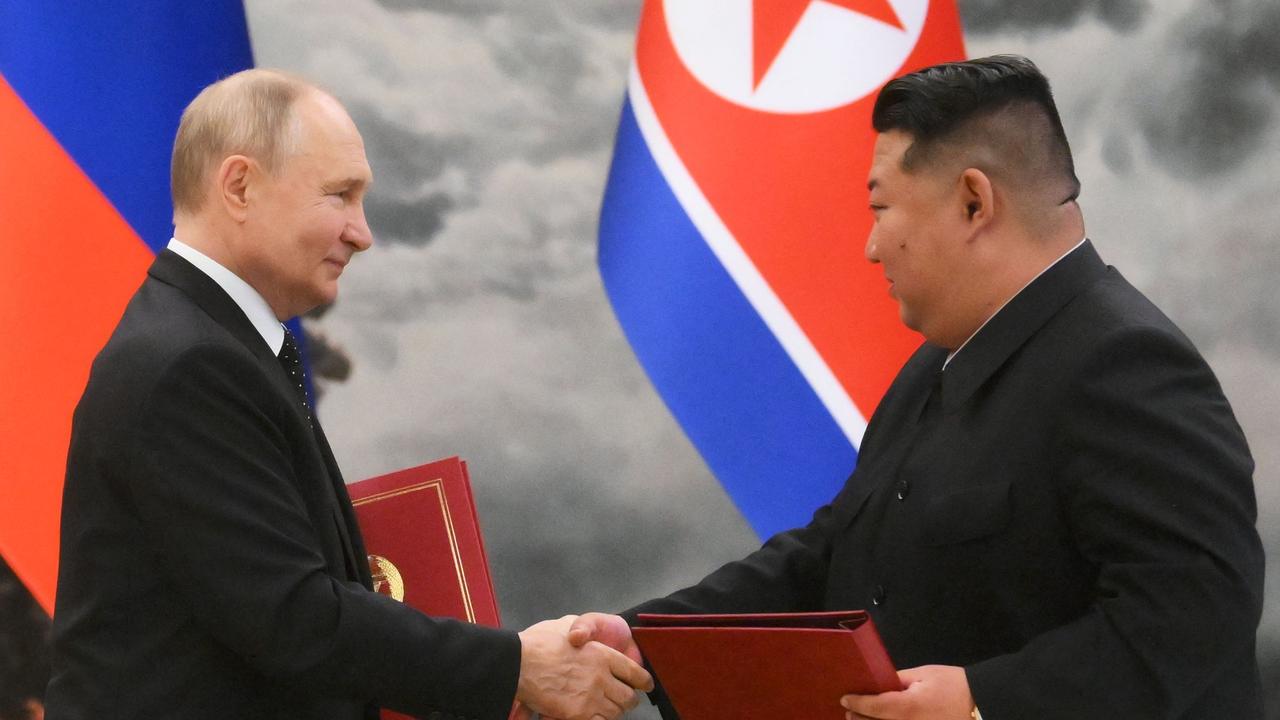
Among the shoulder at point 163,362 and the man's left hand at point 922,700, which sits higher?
the shoulder at point 163,362

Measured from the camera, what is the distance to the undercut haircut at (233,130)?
1754 millimetres

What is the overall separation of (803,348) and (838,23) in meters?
0.65

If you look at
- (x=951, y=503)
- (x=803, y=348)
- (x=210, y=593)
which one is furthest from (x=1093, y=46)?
(x=210, y=593)

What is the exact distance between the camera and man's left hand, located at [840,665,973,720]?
1417 millimetres

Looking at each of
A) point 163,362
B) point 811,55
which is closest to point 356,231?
point 163,362

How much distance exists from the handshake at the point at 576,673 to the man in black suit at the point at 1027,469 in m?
0.09

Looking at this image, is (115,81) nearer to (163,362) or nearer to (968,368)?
(163,362)

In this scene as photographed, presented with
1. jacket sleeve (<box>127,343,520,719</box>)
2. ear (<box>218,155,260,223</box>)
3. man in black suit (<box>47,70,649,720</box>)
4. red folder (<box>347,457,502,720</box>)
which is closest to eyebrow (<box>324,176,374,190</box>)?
man in black suit (<box>47,70,649,720</box>)

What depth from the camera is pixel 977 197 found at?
5.49ft

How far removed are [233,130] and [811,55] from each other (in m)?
1.23

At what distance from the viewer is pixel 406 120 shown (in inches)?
121

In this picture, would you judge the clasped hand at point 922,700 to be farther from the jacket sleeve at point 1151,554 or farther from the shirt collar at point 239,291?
the shirt collar at point 239,291

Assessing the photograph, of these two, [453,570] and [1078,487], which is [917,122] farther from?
[453,570]

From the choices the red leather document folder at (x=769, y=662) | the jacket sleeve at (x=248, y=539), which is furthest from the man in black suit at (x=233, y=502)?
the red leather document folder at (x=769, y=662)
